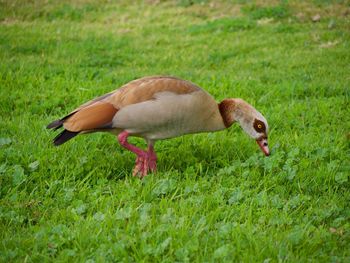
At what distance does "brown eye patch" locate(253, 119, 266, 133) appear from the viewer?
221 inches

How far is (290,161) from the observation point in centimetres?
551

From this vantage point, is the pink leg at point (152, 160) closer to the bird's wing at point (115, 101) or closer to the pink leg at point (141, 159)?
the pink leg at point (141, 159)

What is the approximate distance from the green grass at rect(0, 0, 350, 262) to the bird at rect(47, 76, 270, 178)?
33 centimetres

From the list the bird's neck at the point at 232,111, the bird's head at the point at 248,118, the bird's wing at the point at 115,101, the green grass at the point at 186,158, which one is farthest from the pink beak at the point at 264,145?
the bird's wing at the point at 115,101

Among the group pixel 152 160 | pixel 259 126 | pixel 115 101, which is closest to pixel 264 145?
pixel 259 126

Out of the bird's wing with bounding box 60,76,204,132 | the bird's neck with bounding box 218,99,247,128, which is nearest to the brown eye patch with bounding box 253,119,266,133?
the bird's neck with bounding box 218,99,247,128

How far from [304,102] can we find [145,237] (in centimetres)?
397

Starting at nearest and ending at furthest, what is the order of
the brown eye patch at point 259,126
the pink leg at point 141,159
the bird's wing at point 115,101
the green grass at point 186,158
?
the green grass at point 186,158 → the bird's wing at point 115,101 → the pink leg at point 141,159 → the brown eye patch at point 259,126

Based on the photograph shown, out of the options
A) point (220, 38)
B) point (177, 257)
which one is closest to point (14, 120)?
point (177, 257)

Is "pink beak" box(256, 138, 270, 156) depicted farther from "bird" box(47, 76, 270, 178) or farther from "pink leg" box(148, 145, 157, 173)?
"pink leg" box(148, 145, 157, 173)

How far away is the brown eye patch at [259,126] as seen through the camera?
562cm

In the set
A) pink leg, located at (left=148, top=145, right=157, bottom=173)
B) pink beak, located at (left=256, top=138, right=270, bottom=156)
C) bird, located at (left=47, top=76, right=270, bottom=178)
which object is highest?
bird, located at (left=47, top=76, right=270, bottom=178)

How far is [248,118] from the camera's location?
5684 mm

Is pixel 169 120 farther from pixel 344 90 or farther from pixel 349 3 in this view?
pixel 349 3
